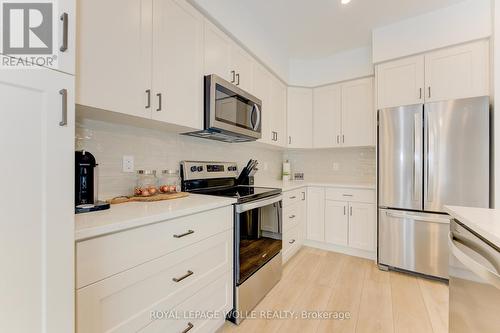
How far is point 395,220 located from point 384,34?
6.83 feet

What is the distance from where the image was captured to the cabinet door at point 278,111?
2900 millimetres

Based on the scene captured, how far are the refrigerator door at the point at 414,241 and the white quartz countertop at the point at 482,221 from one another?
1261 mm

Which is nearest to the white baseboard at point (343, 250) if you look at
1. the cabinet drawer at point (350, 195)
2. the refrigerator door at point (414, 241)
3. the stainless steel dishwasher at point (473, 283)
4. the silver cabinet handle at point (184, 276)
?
the refrigerator door at point (414, 241)

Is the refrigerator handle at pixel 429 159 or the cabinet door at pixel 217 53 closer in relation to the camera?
the cabinet door at pixel 217 53

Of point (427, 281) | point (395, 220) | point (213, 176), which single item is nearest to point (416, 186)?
point (395, 220)

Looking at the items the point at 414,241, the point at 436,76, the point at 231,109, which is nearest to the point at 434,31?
the point at 436,76

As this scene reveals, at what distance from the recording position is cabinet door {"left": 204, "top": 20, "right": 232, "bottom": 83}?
1757 mm

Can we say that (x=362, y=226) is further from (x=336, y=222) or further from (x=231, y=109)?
(x=231, y=109)

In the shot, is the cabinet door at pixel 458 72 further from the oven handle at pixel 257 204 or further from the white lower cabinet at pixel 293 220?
the oven handle at pixel 257 204

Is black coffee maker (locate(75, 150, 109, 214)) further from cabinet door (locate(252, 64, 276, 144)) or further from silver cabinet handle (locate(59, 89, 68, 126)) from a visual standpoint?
cabinet door (locate(252, 64, 276, 144))

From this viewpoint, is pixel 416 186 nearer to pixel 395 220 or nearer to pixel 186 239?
pixel 395 220

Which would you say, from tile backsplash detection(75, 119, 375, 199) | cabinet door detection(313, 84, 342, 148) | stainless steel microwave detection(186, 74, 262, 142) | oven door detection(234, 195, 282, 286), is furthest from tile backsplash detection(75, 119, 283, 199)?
cabinet door detection(313, 84, 342, 148)

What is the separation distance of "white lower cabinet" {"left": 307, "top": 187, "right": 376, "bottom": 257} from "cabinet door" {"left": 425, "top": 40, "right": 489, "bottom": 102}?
4.12 ft

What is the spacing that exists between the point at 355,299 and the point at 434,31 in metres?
2.74
